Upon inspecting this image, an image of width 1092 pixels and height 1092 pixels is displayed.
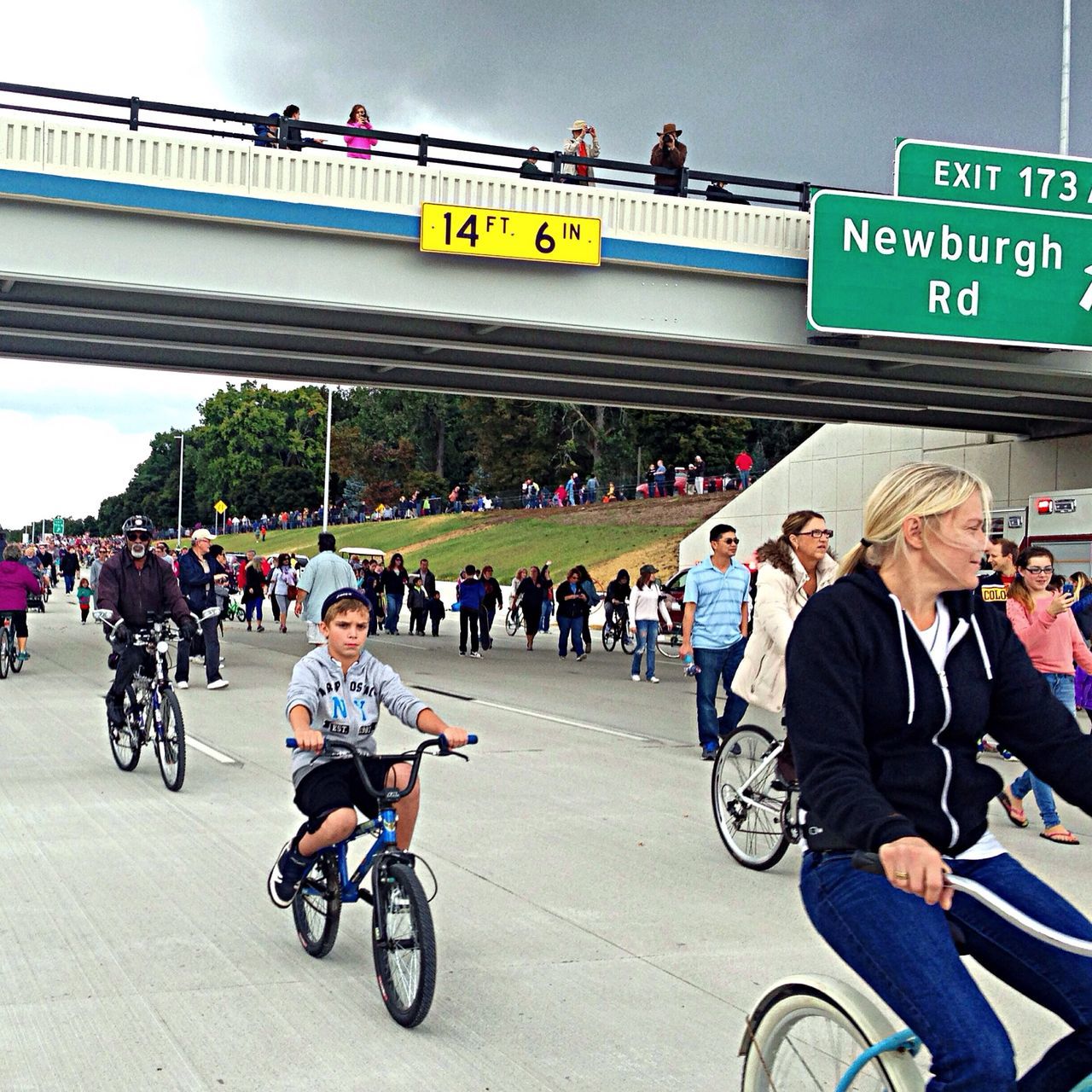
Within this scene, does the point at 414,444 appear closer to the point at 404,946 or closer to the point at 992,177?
the point at 992,177

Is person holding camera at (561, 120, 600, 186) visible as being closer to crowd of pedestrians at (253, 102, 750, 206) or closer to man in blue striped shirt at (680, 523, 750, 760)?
crowd of pedestrians at (253, 102, 750, 206)

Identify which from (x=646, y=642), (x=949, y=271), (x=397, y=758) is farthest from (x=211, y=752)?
(x=949, y=271)

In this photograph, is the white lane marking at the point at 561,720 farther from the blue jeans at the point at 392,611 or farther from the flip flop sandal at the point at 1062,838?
the blue jeans at the point at 392,611

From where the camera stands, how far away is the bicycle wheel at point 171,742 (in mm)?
10164

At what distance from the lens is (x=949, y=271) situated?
69.3ft

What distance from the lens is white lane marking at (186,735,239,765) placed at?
38.4 feet

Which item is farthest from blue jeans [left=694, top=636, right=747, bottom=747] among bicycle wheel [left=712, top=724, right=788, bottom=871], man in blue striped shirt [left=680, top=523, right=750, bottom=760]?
bicycle wheel [left=712, top=724, right=788, bottom=871]

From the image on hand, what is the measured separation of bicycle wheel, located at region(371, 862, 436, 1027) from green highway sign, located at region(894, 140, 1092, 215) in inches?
724

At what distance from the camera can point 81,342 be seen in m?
24.6

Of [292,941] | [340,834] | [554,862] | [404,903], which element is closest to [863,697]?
[404,903]

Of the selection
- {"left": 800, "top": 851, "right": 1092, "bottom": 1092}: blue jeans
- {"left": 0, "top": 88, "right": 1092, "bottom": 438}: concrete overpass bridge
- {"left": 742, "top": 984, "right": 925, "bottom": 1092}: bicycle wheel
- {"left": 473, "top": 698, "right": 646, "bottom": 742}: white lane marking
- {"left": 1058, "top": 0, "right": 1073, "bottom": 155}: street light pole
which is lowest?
{"left": 473, "top": 698, "right": 646, "bottom": 742}: white lane marking

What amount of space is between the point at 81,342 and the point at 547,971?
69.0 feet

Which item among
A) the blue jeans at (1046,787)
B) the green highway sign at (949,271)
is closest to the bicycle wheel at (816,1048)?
the blue jeans at (1046,787)

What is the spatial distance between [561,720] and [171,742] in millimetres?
5885
